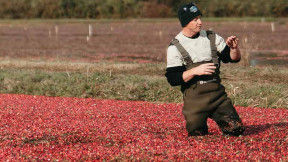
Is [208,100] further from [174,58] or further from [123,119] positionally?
[123,119]

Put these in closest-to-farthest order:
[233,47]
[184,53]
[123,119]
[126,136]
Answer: [233,47] → [184,53] → [126,136] → [123,119]

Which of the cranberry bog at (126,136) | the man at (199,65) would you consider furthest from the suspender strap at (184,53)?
the cranberry bog at (126,136)

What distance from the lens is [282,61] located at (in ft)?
80.5

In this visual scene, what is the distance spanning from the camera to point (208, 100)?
7.45 metres

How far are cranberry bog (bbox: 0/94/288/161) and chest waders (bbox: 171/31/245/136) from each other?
24cm

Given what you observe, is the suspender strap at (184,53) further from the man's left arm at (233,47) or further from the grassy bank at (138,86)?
the grassy bank at (138,86)

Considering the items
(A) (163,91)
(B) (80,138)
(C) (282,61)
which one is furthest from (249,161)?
(C) (282,61)

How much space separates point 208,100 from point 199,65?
0.49 m

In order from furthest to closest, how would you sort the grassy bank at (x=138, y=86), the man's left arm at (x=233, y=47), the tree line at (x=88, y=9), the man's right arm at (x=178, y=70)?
the tree line at (x=88, y=9), the grassy bank at (x=138, y=86), the man's left arm at (x=233, y=47), the man's right arm at (x=178, y=70)

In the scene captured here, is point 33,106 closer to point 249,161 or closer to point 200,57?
point 200,57

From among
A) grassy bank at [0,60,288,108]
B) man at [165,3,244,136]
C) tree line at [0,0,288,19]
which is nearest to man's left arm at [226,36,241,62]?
man at [165,3,244,136]

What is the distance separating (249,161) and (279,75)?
1078 centimetres

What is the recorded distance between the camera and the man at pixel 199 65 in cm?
732

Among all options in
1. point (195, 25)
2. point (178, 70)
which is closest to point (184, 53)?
point (178, 70)
